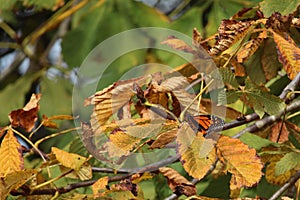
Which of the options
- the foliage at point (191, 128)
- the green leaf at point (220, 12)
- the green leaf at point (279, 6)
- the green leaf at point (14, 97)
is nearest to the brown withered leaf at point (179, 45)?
the foliage at point (191, 128)

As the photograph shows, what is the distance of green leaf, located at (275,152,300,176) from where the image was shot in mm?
854

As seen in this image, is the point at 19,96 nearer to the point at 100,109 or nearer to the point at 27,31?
the point at 27,31

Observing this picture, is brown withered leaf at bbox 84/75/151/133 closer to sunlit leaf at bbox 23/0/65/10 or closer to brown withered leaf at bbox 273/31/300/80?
brown withered leaf at bbox 273/31/300/80

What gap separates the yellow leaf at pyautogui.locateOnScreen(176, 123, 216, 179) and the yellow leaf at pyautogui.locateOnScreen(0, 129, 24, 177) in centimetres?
23

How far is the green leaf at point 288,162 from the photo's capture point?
85cm

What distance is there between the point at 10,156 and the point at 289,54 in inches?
14.4

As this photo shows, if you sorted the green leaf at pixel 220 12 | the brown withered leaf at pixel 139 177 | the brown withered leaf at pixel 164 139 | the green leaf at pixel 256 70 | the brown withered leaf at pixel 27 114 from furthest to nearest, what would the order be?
the green leaf at pixel 220 12 → the green leaf at pixel 256 70 → the brown withered leaf at pixel 27 114 → the brown withered leaf at pixel 139 177 → the brown withered leaf at pixel 164 139

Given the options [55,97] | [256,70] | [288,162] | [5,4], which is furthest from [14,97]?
[288,162]

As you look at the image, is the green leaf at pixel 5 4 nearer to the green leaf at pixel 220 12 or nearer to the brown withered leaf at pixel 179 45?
the green leaf at pixel 220 12

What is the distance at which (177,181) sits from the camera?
85 cm

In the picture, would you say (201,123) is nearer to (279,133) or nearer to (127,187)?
(127,187)

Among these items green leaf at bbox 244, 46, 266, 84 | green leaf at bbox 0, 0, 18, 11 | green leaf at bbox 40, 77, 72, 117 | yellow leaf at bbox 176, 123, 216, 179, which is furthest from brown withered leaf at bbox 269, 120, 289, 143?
green leaf at bbox 40, 77, 72, 117

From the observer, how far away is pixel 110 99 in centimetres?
89

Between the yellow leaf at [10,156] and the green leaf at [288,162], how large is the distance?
32 centimetres
